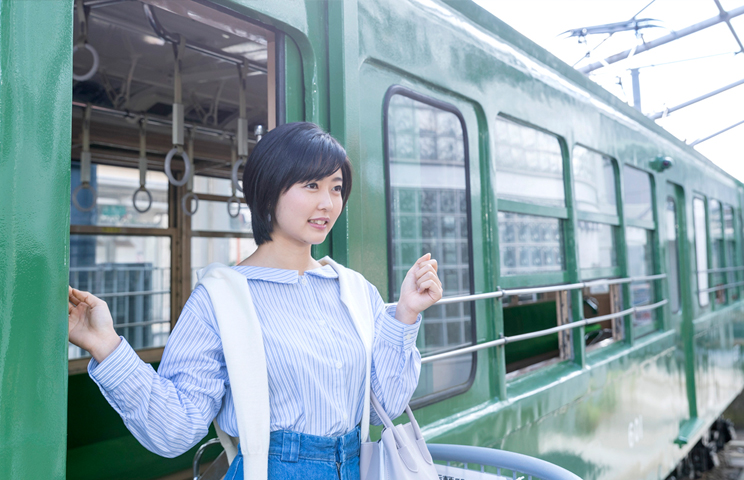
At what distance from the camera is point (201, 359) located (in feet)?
3.41

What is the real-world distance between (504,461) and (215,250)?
3293 millimetres

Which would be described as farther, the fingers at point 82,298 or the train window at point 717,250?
the train window at point 717,250

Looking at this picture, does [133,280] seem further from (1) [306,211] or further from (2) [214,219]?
(1) [306,211]

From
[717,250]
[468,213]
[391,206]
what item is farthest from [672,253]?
[391,206]

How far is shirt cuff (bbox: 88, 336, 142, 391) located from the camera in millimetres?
937

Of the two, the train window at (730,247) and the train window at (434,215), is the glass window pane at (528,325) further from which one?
the train window at (434,215)

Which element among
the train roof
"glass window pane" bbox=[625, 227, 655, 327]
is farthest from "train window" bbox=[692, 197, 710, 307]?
the train roof

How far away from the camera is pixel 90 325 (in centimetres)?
98

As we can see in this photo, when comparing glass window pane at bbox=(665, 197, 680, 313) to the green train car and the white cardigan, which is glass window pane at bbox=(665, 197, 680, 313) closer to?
the green train car

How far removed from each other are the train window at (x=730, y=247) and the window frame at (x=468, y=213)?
18.2 ft

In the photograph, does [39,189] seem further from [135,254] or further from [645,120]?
[645,120]

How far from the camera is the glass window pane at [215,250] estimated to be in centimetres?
407

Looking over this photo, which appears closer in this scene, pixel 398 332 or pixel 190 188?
pixel 398 332

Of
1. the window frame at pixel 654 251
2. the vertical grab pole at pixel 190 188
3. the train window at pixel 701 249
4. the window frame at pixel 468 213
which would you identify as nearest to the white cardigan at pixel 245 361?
the window frame at pixel 468 213
